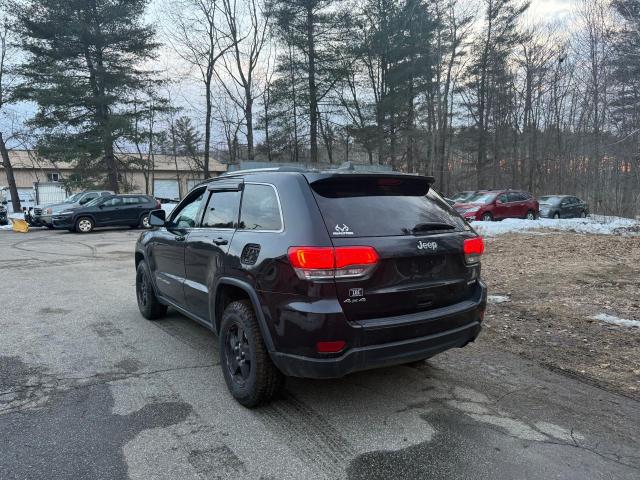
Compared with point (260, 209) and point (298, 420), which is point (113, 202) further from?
point (298, 420)

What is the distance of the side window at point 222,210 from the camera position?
3.87 meters

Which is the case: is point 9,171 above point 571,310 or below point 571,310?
above

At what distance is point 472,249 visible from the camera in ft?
11.8

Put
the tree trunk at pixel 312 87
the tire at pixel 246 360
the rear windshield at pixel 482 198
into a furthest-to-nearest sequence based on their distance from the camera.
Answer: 1. the tree trunk at pixel 312 87
2. the rear windshield at pixel 482 198
3. the tire at pixel 246 360

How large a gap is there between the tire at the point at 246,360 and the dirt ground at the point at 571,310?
8.84 feet

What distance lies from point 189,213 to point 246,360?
1999 mm

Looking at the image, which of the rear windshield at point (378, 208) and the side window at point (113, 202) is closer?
the rear windshield at point (378, 208)

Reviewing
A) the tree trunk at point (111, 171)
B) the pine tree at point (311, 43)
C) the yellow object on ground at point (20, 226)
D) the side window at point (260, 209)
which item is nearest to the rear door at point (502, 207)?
the pine tree at point (311, 43)

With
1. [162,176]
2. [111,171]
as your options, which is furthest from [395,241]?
[162,176]

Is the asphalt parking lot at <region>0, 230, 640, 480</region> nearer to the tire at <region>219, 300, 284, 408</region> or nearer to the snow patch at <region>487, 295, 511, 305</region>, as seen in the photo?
the tire at <region>219, 300, 284, 408</region>

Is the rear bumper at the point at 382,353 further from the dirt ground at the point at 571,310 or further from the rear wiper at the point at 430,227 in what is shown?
the dirt ground at the point at 571,310

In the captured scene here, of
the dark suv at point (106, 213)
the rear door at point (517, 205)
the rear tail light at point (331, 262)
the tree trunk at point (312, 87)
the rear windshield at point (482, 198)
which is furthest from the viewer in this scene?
the tree trunk at point (312, 87)

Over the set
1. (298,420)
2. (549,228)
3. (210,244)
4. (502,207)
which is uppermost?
(210,244)

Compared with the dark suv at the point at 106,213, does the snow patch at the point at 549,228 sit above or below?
below
